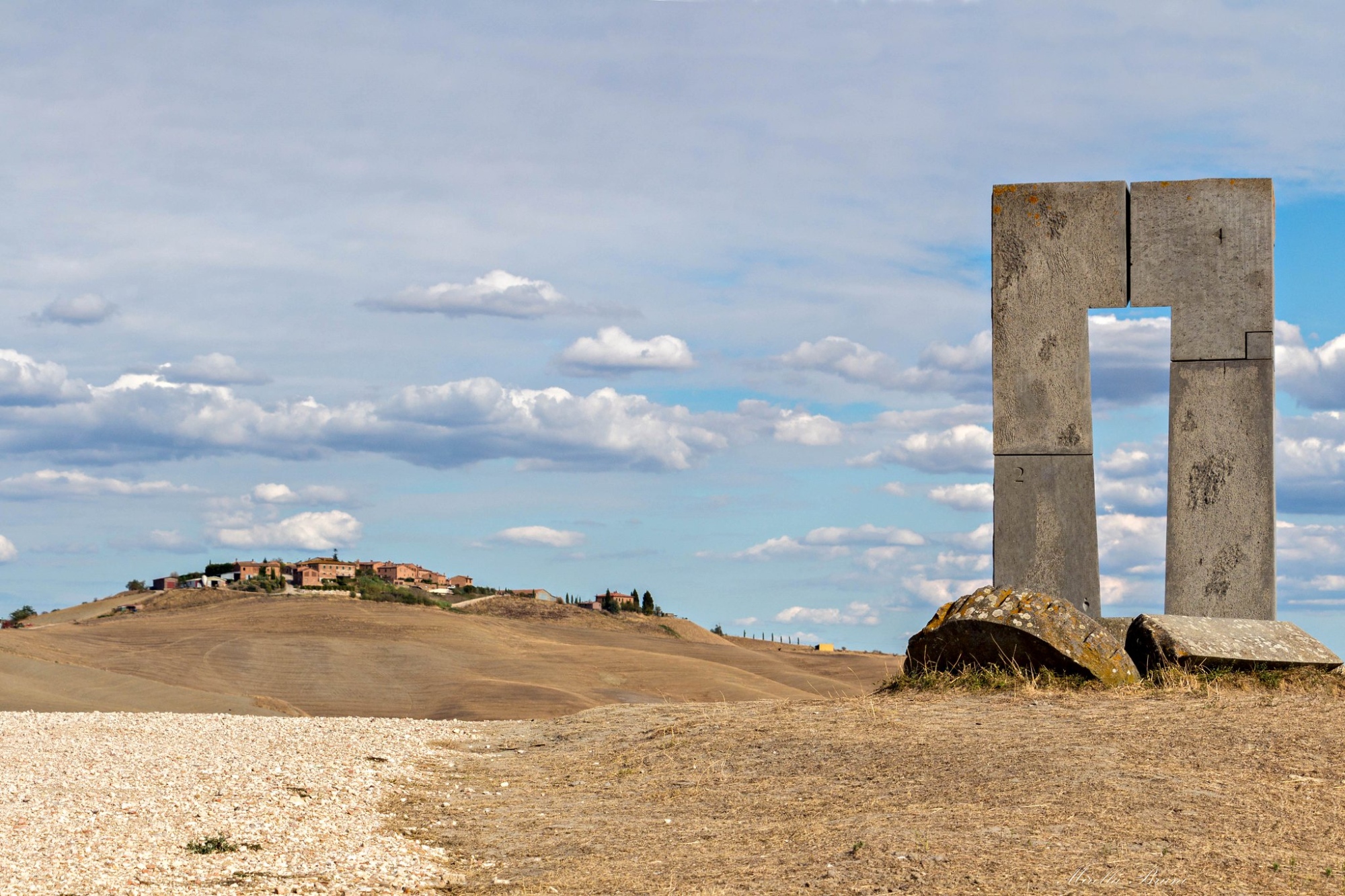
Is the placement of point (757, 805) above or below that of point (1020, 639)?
below

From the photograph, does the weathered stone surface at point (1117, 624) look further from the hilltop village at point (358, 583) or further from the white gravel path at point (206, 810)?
the hilltop village at point (358, 583)

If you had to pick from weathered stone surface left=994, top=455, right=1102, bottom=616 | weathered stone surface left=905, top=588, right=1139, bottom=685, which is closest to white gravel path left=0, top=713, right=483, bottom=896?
weathered stone surface left=905, top=588, right=1139, bottom=685

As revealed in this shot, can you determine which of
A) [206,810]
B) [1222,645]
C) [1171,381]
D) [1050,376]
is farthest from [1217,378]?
[206,810]

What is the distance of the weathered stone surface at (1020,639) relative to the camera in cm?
1243

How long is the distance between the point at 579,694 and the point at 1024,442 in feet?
38.7

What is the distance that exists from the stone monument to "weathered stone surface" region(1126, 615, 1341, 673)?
1.28 meters

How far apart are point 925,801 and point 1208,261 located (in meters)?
9.14

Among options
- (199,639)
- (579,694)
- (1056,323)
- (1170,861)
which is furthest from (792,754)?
(199,639)

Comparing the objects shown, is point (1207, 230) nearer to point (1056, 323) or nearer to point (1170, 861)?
point (1056, 323)

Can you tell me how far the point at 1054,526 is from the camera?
48.2ft

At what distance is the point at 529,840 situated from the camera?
350 inches

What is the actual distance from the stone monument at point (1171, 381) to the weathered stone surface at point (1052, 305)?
0.02 meters

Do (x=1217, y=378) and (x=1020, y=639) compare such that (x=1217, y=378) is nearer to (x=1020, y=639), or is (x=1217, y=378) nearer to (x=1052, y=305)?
(x=1052, y=305)

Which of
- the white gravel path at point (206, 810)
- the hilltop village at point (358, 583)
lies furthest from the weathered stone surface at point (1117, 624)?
the hilltop village at point (358, 583)
